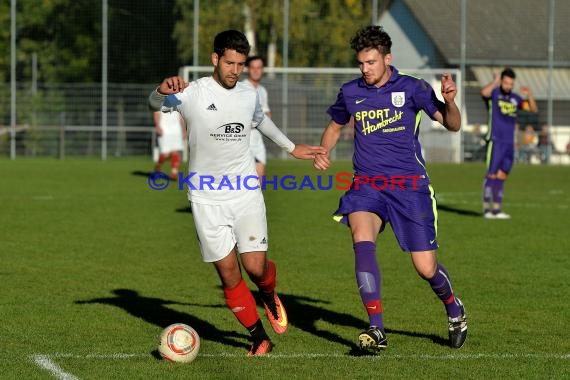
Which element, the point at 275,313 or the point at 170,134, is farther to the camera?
the point at 170,134

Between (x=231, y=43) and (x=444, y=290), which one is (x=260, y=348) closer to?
(x=444, y=290)

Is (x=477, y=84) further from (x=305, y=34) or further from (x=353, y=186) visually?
(x=353, y=186)

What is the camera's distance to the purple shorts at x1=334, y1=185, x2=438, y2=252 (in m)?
7.98

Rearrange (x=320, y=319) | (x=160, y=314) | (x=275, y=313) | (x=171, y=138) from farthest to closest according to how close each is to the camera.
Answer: (x=171, y=138) → (x=160, y=314) → (x=320, y=319) → (x=275, y=313)

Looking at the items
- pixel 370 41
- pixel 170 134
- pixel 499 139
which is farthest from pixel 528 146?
pixel 370 41

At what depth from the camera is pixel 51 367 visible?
23.6 ft

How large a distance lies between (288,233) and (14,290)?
6.03m

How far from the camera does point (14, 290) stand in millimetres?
10539

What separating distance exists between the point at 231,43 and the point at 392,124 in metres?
1.27

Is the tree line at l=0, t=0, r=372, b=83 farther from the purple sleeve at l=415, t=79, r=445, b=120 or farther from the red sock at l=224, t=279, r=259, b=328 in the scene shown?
the red sock at l=224, t=279, r=259, b=328

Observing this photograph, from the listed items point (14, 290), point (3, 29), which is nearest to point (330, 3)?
point (3, 29)

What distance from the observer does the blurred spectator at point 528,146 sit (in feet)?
134

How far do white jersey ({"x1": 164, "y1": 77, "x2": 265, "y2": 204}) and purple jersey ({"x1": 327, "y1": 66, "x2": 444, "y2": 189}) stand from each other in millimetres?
838

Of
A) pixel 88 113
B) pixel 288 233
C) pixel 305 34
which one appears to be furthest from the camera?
pixel 305 34
